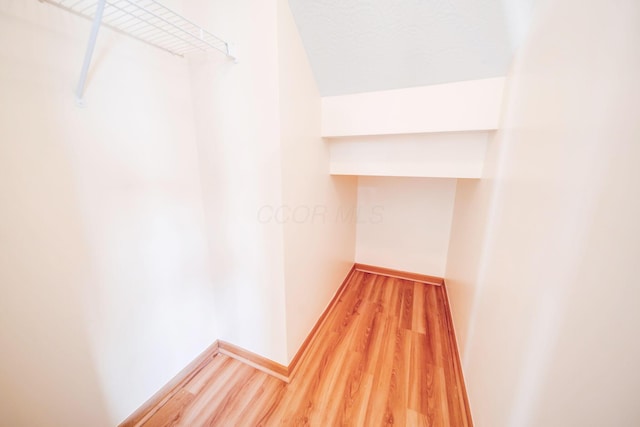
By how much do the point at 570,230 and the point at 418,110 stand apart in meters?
0.87

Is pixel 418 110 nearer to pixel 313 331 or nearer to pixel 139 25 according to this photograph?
pixel 139 25

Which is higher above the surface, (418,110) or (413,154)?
(418,110)

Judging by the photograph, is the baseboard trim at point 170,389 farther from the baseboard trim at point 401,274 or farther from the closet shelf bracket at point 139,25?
the baseboard trim at point 401,274

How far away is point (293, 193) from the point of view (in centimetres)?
111

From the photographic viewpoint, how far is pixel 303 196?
121 cm

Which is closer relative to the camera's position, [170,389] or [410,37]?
[410,37]

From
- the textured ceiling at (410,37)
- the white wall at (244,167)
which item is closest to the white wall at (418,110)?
the textured ceiling at (410,37)

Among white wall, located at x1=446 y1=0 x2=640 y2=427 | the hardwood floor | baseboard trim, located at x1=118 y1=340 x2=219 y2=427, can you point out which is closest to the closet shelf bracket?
white wall, located at x1=446 y1=0 x2=640 y2=427

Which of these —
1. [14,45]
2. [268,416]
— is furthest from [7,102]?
[268,416]

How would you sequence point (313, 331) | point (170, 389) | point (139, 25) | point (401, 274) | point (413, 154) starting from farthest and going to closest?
point (401, 274) < point (313, 331) < point (413, 154) < point (170, 389) < point (139, 25)

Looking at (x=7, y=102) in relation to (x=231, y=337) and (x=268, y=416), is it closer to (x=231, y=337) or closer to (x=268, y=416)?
(x=231, y=337)

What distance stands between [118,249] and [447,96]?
1.67 metres

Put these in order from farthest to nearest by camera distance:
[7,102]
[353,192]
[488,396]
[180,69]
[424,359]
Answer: [353,192], [424,359], [180,69], [488,396], [7,102]

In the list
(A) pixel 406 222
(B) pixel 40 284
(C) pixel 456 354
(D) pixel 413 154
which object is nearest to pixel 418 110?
(D) pixel 413 154
